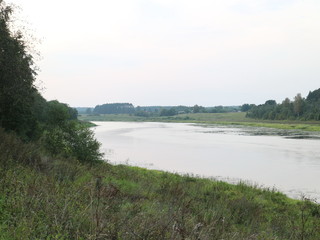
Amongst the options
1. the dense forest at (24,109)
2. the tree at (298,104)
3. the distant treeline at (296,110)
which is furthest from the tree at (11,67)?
the tree at (298,104)

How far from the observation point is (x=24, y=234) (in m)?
3.89

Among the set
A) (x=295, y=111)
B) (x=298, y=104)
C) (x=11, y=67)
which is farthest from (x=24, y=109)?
(x=295, y=111)

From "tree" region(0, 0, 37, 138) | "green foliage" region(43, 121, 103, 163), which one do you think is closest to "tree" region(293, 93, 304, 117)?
"green foliage" region(43, 121, 103, 163)

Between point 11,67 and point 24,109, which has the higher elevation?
point 11,67

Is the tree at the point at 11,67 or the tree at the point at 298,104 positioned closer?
the tree at the point at 11,67

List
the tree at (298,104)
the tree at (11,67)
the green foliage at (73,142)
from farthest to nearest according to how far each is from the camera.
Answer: the tree at (298,104) → the green foliage at (73,142) → the tree at (11,67)

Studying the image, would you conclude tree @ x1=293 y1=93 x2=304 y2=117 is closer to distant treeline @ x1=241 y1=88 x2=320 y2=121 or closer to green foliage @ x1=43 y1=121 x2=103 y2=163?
distant treeline @ x1=241 y1=88 x2=320 y2=121

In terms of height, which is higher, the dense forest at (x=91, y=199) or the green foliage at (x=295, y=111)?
the green foliage at (x=295, y=111)

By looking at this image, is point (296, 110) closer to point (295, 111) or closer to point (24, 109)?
point (295, 111)

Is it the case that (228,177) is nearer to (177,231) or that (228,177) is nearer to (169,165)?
(169,165)

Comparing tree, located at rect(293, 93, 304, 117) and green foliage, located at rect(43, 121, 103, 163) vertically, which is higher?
tree, located at rect(293, 93, 304, 117)

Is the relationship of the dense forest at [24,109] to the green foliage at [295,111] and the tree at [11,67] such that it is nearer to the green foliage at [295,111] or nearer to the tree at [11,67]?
the tree at [11,67]

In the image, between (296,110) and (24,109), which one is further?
(296,110)

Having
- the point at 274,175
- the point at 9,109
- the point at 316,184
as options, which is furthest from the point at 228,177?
the point at 9,109
